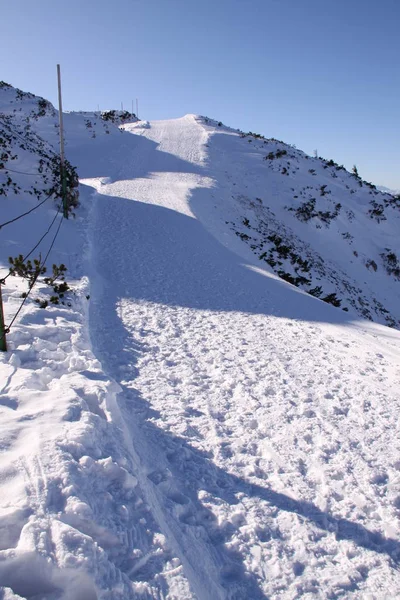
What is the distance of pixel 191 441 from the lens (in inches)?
194

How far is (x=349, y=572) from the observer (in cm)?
340

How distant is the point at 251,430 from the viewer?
5.17 metres

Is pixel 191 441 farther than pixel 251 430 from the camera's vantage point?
No

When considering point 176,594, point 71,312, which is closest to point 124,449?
point 176,594

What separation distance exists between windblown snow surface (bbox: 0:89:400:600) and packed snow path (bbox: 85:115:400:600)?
0.07 feet

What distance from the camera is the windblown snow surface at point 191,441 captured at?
9.90 feet

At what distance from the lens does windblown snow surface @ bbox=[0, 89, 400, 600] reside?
9.90 feet

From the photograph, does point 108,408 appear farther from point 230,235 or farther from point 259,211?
point 259,211

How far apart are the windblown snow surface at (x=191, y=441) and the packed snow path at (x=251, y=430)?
0.02 meters

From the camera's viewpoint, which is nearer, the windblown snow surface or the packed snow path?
the windblown snow surface

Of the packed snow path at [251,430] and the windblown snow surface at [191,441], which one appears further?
the packed snow path at [251,430]

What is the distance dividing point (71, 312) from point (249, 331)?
3.77 m

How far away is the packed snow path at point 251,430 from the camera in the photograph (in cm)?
343

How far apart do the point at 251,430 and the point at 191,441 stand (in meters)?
0.85
